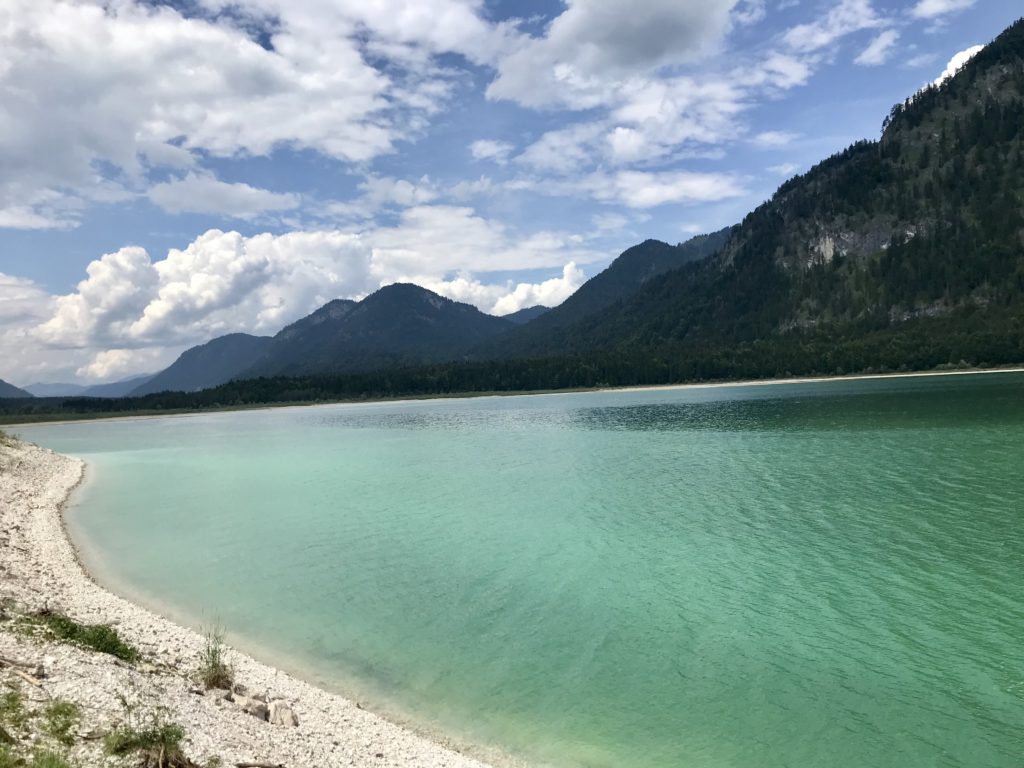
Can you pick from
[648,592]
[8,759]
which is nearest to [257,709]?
[8,759]

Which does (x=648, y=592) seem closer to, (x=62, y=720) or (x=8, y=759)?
(x=62, y=720)

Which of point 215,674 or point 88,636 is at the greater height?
point 88,636

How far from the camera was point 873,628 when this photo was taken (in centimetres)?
Answer: 1925

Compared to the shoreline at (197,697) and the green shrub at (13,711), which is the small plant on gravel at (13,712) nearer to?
the green shrub at (13,711)

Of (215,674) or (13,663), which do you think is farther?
(215,674)

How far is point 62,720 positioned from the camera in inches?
408

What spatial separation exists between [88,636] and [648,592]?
1821 cm

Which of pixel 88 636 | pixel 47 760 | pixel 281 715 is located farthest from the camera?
pixel 88 636

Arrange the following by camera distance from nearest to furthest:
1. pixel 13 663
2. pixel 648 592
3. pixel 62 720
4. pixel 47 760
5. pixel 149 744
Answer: pixel 47 760, pixel 149 744, pixel 62 720, pixel 13 663, pixel 648 592

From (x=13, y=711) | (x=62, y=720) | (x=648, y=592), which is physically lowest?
(x=648, y=592)

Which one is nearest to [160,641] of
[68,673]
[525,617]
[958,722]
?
[68,673]

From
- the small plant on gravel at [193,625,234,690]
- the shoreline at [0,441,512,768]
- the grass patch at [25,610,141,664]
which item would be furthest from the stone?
the grass patch at [25,610,141,664]

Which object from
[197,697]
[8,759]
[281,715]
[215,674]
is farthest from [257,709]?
[8,759]

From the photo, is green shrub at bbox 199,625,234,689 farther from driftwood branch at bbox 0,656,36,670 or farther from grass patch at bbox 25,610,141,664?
driftwood branch at bbox 0,656,36,670
